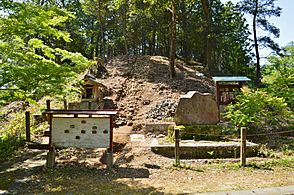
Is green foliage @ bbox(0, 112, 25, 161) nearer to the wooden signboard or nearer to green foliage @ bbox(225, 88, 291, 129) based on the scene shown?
the wooden signboard

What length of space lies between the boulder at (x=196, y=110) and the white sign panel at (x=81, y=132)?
373 centimetres

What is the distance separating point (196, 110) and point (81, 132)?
4.87 metres

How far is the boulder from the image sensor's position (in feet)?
36.6

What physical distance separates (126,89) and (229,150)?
9.86 m

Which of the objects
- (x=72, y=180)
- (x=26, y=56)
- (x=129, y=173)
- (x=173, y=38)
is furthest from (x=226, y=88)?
(x=26, y=56)

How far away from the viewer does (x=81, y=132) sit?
8.43 meters

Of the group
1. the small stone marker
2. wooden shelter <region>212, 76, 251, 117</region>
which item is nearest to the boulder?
the small stone marker

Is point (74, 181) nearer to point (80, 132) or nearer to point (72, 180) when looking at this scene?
point (72, 180)

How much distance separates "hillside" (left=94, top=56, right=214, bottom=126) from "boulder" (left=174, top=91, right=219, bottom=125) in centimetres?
263

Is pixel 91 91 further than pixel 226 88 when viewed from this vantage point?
Yes

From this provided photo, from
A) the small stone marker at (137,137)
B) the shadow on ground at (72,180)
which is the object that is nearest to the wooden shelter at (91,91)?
the small stone marker at (137,137)

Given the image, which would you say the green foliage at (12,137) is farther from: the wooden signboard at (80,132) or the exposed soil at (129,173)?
the wooden signboard at (80,132)

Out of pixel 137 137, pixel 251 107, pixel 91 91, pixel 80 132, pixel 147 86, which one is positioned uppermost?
pixel 147 86

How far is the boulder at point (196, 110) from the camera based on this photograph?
1115 cm
